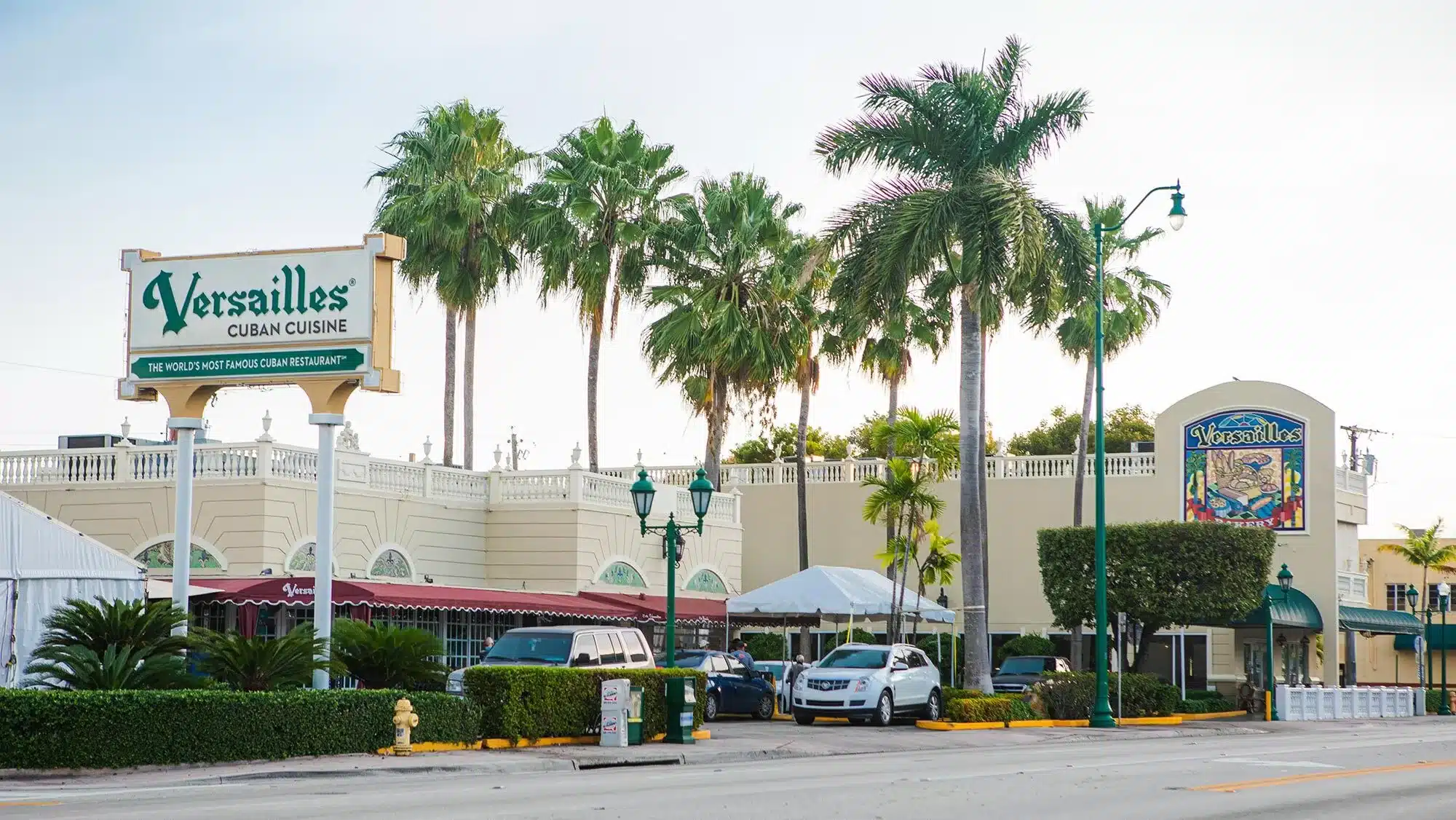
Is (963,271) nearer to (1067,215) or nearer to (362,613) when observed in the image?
(1067,215)

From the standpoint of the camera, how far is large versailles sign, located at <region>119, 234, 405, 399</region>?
965 inches

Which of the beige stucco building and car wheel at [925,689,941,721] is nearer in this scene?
car wheel at [925,689,941,721]

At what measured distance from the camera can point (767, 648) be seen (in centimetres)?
5419

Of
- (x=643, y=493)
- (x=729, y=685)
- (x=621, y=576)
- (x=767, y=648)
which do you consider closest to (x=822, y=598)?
(x=729, y=685)

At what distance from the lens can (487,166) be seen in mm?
47406

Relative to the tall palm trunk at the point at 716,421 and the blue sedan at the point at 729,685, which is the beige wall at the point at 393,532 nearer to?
the tall palm trunk at the point at 716,421

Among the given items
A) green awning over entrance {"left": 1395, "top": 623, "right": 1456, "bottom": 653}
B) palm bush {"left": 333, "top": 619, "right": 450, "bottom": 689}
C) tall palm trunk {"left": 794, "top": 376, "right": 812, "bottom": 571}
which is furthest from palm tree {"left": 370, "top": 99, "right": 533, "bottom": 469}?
green awning over entrance {"left": 1395, "top": 623, "right": 1456, "bottom": 653}

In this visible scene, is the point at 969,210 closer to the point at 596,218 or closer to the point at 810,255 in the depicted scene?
the point at 810,255

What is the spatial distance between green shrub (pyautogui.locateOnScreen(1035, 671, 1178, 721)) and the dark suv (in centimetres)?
236

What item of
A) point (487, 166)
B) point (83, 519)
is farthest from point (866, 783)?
point (487, 166)

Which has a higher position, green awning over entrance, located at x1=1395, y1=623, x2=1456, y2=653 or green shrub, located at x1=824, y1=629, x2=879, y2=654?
green shrub, located at x1=824, y1=629, x2=879, y2=654

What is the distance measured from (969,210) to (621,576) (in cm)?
1542

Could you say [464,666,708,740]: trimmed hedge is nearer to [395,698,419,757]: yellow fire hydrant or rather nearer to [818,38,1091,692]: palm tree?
[395,698,419,757]: yellow fire hydrant

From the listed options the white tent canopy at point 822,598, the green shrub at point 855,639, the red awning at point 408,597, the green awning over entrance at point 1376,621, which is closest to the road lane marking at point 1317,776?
the white tent canopy at point 822,598
